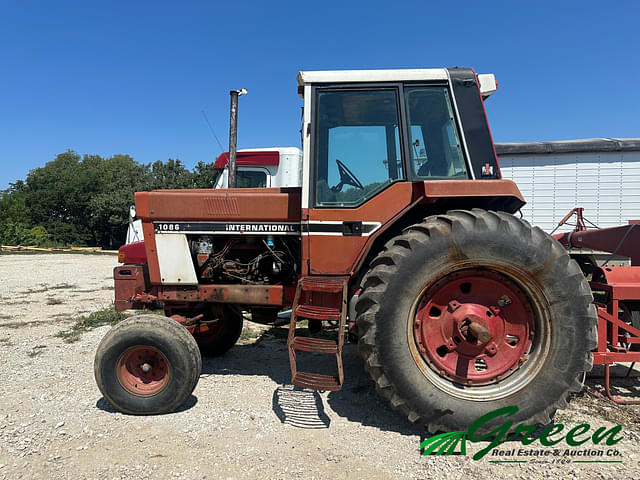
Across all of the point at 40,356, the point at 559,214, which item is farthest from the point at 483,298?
the point at 559,214

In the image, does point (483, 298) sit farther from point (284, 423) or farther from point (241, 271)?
point (241, 271)

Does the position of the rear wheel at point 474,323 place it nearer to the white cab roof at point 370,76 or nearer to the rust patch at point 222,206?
the white cab roof at point 370,76

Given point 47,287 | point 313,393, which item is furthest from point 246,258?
point 47,287

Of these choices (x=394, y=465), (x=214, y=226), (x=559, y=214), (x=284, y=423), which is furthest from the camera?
(x=559, y=214)

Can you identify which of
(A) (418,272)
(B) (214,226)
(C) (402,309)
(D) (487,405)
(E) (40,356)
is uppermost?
(B) (214,226)

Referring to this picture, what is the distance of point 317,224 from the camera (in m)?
3.18

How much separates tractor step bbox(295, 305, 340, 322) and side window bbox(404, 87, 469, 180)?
1.24 meters

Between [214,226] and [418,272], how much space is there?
181 centimetres

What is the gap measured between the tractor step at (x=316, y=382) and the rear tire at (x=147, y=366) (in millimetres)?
802

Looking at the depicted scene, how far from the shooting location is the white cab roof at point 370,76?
10.5 ft

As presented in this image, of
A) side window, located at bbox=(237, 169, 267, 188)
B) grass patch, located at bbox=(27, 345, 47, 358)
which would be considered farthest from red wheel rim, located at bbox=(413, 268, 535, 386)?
side window, located at bbox=(237, 169, 267, 188)

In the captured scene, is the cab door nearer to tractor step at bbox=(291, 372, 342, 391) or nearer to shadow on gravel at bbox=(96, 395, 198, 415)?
tractor step at bbox=(291, 372, 342, 391)

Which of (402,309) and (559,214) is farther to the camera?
(559,214)

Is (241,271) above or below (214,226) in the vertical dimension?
below
